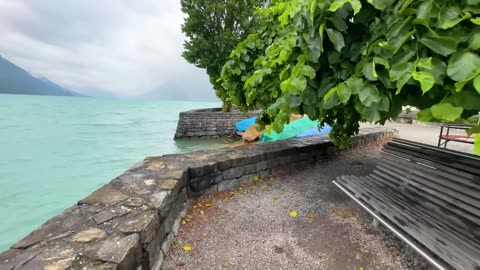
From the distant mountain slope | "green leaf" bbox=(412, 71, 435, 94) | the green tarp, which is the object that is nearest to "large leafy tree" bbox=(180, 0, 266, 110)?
the green tarp

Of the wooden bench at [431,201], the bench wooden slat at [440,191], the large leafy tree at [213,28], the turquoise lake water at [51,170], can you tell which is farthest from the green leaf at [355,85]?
the large leafy tree at [213,28]

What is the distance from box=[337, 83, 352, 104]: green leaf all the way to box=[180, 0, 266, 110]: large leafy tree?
13.7m

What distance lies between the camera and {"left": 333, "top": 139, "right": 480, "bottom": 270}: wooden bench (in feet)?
5.88

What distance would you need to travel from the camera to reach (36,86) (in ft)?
516

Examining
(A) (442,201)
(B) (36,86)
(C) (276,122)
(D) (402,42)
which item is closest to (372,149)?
(A) (442,201)

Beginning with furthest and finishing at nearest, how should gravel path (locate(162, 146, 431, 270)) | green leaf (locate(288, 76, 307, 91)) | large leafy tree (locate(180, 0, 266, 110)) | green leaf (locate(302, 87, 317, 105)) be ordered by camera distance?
large leafy tree (locate(180, 0, 266, 110)) → gravel path (locate(162, 146, 431, 270)) → green leaf (locate(302, 87, 317, 105)) → green leaf (locate(288, 76, 307, 91))

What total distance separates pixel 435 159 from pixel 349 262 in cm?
135

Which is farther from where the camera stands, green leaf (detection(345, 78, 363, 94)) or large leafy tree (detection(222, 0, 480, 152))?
green leaf (detection(345, 78, 363, 94))

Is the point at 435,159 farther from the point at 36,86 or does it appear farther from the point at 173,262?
the point at 36,86

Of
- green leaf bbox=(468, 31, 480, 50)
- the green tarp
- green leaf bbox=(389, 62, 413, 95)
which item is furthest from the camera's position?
the green tarp

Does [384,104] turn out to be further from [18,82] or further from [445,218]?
[18,82]

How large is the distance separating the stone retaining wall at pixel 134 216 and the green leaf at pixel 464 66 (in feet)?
6.71

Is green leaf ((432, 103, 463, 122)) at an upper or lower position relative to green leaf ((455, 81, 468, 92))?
lower

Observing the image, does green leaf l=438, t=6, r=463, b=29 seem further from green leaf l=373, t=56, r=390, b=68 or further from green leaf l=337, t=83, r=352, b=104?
green leaf l=337, t=83, r=352, b=104
